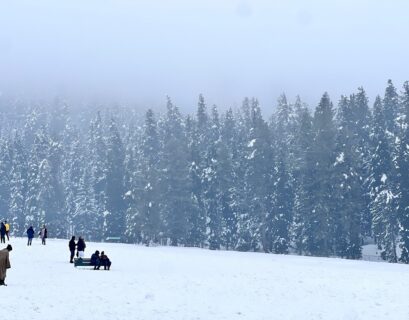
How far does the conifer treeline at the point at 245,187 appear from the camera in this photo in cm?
6363

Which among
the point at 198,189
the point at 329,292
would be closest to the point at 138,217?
the point at 198,189

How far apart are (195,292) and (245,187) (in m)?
51.0

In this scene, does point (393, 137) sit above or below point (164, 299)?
above

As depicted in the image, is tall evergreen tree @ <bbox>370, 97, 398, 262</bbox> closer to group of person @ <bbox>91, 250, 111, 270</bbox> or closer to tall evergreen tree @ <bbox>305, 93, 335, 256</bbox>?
tall evergreen tree @ <bbox>305, 93, 335, 256</bbox>

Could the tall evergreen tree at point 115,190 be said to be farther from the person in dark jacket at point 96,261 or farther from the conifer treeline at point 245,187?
the person in dark jacket at point 96,261

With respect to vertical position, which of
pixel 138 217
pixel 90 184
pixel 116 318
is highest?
pixel 90 184

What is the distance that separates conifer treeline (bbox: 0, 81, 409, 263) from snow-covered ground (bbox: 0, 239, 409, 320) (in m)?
25.9

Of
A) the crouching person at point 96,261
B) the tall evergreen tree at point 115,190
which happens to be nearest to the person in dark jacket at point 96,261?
the crouching person at point 96,261

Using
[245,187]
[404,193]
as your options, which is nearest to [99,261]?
[404,193]

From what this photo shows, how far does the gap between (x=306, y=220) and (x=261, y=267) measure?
92.7 feet

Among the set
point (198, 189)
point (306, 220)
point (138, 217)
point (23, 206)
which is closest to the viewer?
point (306, 220)

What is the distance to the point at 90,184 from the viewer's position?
98.3m

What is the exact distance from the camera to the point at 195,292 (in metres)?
26.6

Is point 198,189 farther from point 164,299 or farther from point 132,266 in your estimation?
point 164,299
